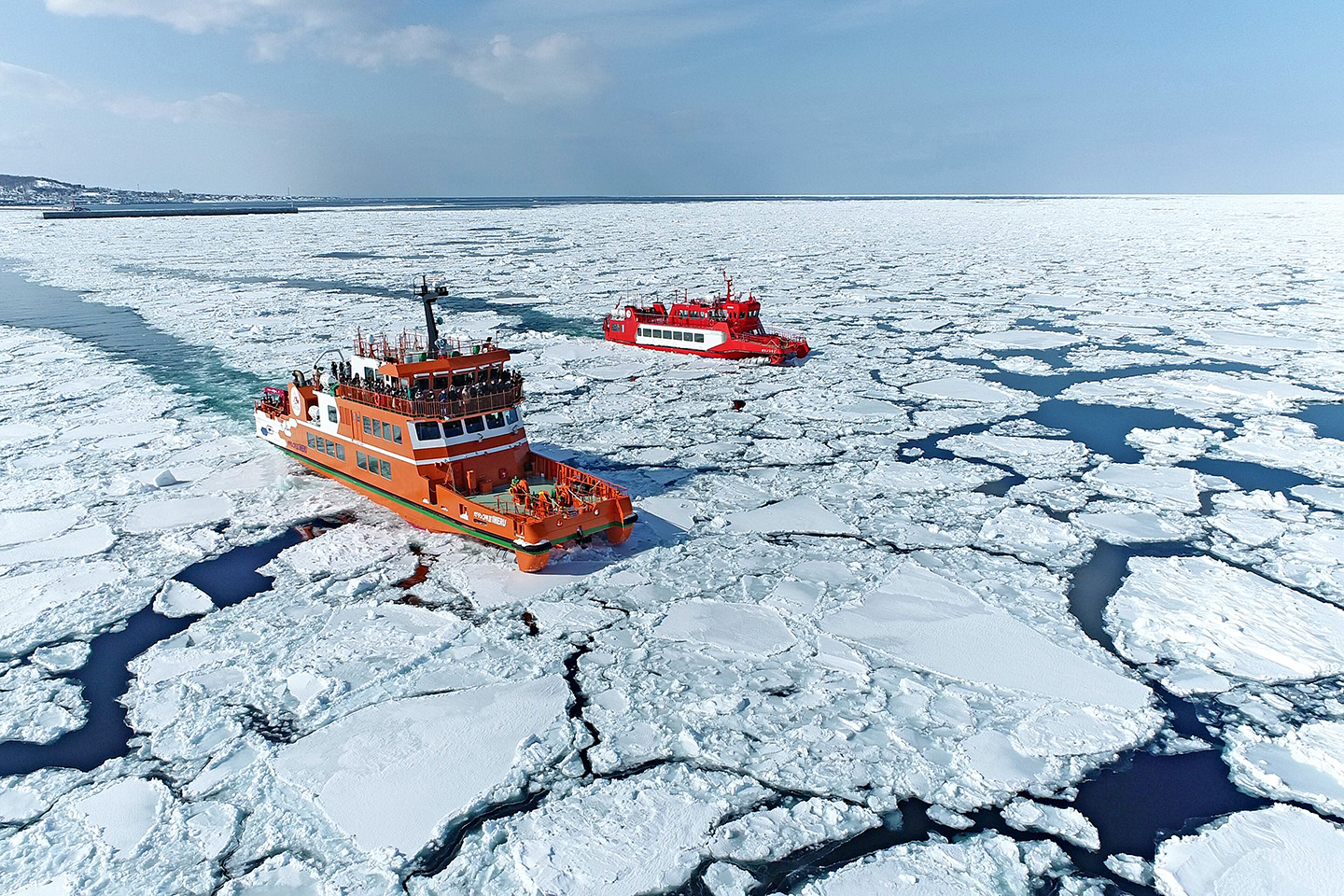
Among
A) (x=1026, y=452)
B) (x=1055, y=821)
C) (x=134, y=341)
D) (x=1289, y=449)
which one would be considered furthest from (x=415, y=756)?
Answer: (x=134, y=341)

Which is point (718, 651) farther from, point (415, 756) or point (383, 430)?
point (383, 430)

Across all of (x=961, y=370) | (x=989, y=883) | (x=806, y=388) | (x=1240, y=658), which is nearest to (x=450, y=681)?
(x=989, y=883)

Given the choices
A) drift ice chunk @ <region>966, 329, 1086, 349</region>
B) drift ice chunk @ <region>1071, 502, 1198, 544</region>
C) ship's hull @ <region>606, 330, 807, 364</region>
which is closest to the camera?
drift ice chunk @ <region>1071, 502, 1198, 544</region>

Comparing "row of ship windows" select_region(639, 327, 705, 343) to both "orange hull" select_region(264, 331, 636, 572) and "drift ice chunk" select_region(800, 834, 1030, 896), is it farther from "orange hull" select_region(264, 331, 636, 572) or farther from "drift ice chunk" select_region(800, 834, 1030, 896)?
"drift ice chunk" select_region(800, 834, 1030, 896)

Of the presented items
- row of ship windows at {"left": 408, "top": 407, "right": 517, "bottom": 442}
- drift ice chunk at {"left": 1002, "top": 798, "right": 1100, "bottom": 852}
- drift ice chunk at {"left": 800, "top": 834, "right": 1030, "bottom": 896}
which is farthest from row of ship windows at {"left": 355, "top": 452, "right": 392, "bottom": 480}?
drift ice chunk at {"left": 1002, "top": 798, "right": 1100, "bottom": 852}

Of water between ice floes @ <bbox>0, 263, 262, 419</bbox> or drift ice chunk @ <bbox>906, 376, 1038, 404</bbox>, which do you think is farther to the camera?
water between ice floes @ <bbox>0, 263, 262, 419</bbox>

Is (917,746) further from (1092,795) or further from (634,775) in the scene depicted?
(634,775)
